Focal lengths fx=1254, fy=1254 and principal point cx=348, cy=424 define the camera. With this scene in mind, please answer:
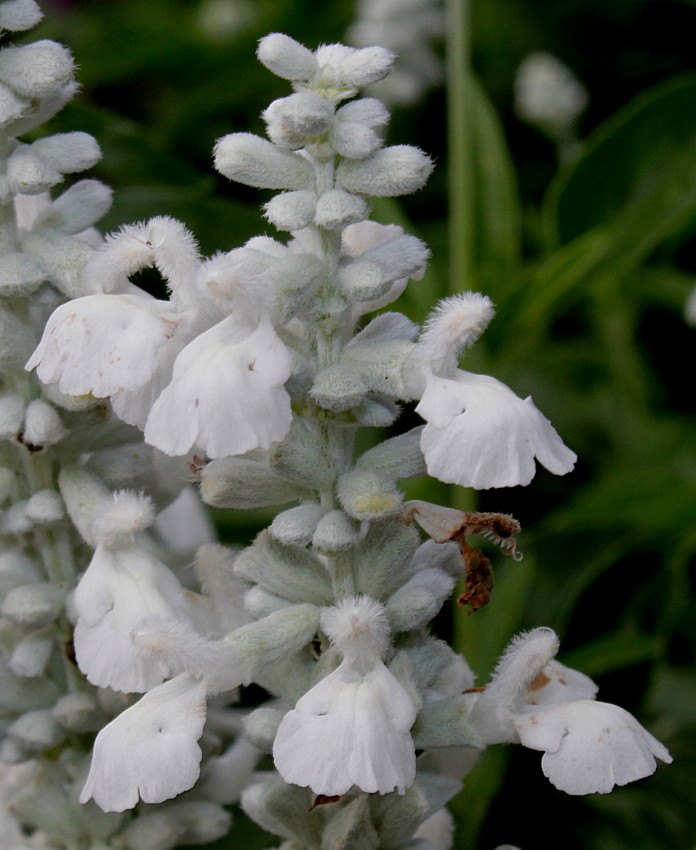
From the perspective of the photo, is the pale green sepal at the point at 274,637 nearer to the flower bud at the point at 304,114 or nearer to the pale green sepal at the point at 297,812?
the pale green sepal at the point at 297,812

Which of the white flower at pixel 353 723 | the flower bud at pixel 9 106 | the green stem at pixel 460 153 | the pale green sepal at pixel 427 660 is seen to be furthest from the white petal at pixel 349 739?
the green stem at pixel 460 153

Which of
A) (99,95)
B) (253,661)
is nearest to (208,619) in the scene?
(253,661)

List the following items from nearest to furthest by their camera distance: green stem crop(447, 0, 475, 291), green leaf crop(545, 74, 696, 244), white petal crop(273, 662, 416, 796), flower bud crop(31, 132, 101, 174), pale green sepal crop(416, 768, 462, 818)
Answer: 1. white petal crop(273, 662, 416, 796)
2. pale green sepal crop(416, 768, 462, 818)
3. flower bud crop(31, 132, 101, 174)
4. green stem crop(447, 0, 475, 291)
5. green leaf crop(545, 74, 696, 244)

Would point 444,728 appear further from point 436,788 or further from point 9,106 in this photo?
point 9,106

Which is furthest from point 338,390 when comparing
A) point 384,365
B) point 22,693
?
point 22,693

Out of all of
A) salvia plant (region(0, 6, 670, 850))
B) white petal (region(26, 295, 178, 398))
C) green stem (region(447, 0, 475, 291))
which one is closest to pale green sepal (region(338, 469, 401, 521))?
salvia plant (region(0, 6, 670, 850))

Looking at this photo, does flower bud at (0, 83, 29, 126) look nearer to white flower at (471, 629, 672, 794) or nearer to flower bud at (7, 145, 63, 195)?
flower bud at (7, 145, 63, 195)
